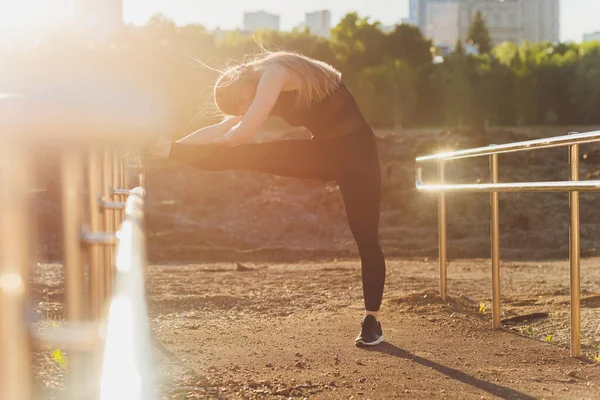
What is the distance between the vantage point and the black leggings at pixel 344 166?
4348 millimetres

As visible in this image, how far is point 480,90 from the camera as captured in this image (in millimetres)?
52875

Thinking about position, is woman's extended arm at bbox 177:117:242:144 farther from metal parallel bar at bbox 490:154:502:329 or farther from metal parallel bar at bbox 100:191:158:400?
metal parallel bar at bbox 100:191:158:400

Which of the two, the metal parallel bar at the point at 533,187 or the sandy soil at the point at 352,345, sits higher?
the metal parallel bar at the point at 533,187

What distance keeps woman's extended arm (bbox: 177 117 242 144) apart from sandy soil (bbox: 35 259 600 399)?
3.48ft

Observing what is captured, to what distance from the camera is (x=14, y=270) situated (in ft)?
3.41

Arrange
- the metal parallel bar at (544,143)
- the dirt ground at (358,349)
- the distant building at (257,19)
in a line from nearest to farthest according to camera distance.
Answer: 1. the dirt ground at (358,349)
2. the metal parallel bar at (544,143)
3. the distant building at (257,19)

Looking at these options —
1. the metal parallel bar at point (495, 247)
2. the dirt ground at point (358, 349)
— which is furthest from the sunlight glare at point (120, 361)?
the metal parallel bar at point (495, 247)

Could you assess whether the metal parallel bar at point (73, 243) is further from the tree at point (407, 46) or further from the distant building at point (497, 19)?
the distant building at point (497, 19)

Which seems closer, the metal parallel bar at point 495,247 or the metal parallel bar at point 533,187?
the metal parallel bar at point 533,187

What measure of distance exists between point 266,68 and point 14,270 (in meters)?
3.37

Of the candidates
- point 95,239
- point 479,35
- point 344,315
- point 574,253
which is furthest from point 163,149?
point 479,35

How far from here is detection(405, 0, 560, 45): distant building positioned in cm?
14612

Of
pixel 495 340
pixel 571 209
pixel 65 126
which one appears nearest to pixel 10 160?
pixel 65 126

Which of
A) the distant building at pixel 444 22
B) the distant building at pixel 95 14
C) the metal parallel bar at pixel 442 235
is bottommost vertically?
the metal parallel bar at pixel 442 235
